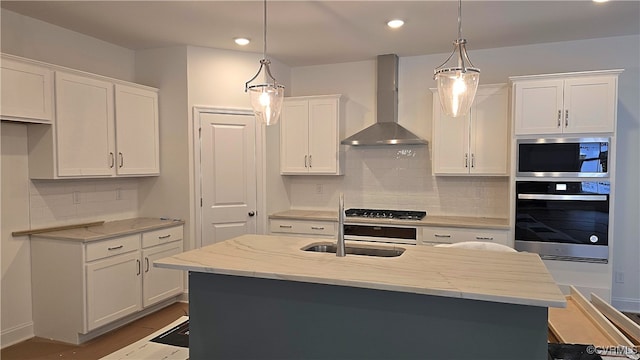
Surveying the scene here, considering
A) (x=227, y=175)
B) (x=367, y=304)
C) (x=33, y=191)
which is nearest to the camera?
(x=367, y=304)

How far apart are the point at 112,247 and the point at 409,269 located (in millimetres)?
2809

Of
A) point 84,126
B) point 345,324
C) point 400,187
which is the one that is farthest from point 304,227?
point 345,324

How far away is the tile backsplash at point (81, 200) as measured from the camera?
12.0 ft

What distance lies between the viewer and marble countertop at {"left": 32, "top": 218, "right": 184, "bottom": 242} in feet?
11.4

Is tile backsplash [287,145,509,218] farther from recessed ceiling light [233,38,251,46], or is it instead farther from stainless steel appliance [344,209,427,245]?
recessed ceiling light [233,38,251,46]

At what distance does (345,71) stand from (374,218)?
1896 mm

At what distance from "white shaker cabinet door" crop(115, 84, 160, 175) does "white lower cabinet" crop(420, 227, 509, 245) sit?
9.71 feet

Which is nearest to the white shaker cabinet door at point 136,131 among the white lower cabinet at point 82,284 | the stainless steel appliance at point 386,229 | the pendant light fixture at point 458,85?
the white lower cabinet at point 82,284

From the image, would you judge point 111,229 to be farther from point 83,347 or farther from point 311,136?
point 311,136

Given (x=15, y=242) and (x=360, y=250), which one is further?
(x=15, y=242)

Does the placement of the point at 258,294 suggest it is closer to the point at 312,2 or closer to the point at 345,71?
the point at 312,2

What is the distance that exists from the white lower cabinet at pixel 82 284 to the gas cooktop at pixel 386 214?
228cm

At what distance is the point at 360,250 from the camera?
2562mm

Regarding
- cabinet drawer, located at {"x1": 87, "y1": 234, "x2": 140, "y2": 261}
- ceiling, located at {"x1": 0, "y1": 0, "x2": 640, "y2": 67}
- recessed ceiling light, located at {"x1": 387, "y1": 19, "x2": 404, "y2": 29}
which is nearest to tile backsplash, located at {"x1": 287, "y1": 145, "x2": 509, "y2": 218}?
ceiling, located at {"x1": 0, "y1": 0, "x2": 640, "y2": 67}
